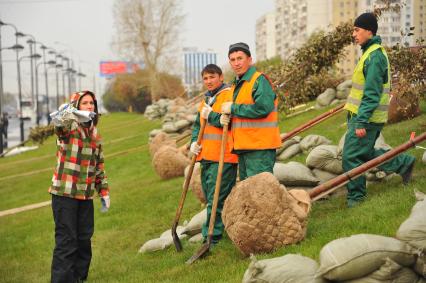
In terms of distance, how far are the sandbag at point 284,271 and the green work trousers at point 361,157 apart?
7.27ft

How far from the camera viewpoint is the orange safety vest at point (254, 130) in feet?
21.5

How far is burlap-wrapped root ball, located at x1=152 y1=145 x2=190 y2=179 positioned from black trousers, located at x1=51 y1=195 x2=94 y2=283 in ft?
23.3

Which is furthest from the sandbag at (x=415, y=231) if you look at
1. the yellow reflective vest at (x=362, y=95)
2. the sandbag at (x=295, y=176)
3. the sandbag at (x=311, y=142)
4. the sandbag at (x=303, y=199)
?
the sandbag at (x=311, y=142)

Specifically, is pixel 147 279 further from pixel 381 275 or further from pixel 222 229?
pixel 381 275

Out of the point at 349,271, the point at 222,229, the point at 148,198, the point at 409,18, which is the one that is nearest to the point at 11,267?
the point at 222,229

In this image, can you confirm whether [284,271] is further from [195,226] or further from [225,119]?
[195,226]

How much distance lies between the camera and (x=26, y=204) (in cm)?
1480

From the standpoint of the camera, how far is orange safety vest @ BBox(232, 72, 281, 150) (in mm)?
6543

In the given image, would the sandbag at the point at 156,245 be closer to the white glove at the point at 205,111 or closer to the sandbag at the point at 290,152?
the white glove at the point at 205,111

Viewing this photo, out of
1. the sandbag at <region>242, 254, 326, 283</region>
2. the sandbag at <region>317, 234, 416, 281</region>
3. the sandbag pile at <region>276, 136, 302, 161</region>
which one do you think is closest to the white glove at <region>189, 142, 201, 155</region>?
the sandbag at <region>242, 254, 326, 283</region>

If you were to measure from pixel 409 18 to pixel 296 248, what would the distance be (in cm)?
762

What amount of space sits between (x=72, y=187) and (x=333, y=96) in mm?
12353

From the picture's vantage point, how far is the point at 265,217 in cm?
577

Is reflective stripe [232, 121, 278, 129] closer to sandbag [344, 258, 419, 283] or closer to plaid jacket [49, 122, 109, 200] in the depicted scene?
plaid jacket [49, 122, 109, 200]
